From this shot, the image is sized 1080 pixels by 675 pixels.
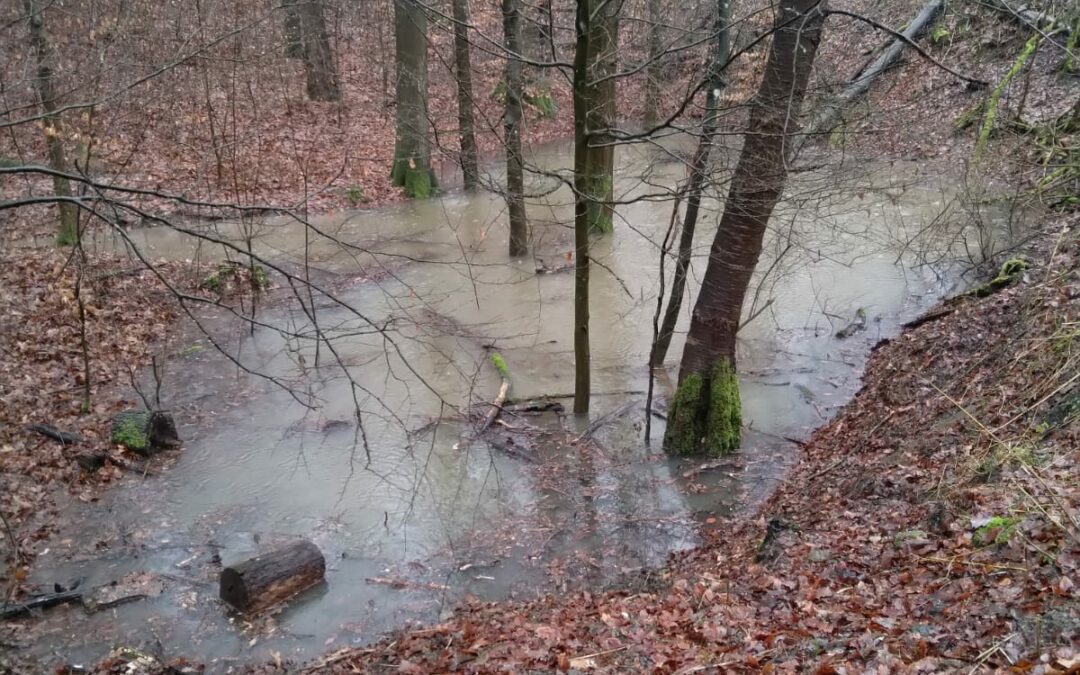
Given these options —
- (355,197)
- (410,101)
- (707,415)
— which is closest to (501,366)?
(707,415)

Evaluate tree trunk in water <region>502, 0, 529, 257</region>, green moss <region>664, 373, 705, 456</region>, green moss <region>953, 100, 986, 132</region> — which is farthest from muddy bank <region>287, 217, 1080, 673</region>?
green moss <region>953, 100, 986, 132</region>

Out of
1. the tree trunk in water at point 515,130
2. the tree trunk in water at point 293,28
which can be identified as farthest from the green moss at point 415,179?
the tree trunk in water at point 293,28

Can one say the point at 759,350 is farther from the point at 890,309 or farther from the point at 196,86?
the point at 196,86

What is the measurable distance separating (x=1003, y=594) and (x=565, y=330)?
9.37 metres

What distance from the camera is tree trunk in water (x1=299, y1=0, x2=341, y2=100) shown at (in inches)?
936

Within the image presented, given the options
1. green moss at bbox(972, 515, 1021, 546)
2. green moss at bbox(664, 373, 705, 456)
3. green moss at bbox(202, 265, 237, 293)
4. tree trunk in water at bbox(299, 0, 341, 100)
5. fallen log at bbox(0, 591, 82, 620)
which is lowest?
fallen log at bbox(0, 591, 82, 620)

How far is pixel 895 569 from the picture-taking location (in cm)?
512

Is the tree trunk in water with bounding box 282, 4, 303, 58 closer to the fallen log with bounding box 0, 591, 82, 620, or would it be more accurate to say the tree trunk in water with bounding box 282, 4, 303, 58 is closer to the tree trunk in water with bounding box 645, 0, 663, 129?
the tree trunk in water with bounding box 645, 0, 663, 129

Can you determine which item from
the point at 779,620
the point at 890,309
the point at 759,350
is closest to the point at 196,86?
the point at 759,350

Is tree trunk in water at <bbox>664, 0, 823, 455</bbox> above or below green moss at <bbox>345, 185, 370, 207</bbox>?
below

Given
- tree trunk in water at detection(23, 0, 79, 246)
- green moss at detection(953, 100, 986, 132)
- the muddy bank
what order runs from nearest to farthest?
the muddy bank → tree trunk in water at detection(23, 0, 79, 246) → green moss at detection(953, 100, 986, 132)

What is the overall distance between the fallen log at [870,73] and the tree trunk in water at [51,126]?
8261mm

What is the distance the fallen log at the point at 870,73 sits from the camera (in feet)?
28.2

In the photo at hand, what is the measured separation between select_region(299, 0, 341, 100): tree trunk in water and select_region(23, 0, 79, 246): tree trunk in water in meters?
10.7
